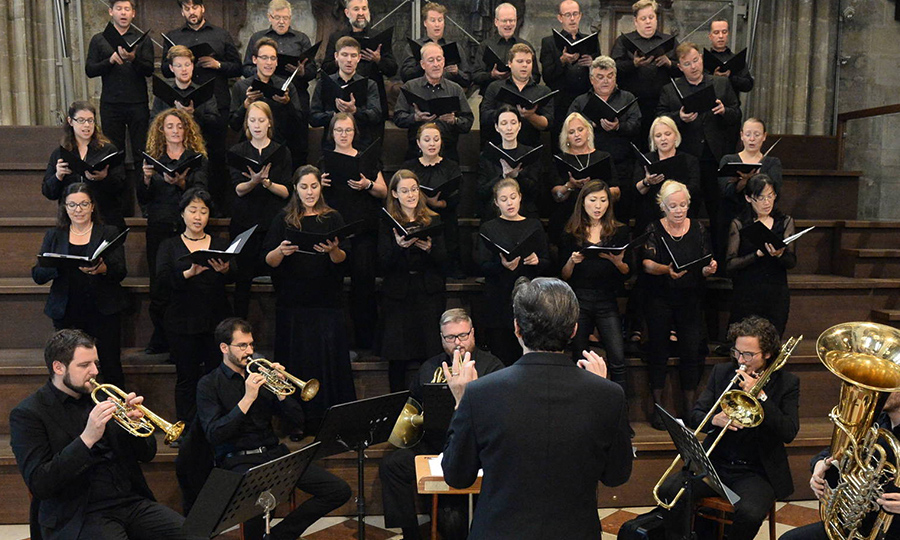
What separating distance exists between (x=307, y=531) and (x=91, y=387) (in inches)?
64.1

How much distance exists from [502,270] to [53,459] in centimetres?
272

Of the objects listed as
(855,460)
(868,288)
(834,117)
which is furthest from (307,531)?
(834,117)

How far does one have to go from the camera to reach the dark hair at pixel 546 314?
2.78 m

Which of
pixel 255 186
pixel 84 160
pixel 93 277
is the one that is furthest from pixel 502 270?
pixel 84 160

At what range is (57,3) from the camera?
325 inches

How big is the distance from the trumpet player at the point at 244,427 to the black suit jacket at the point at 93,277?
3.04 feet

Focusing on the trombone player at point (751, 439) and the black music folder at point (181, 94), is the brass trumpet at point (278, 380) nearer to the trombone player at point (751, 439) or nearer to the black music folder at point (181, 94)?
the trombone player at point (751, 439)

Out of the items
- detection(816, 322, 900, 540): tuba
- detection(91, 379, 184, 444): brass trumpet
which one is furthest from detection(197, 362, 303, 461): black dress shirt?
detection(816, 322, 900, 540): tuba

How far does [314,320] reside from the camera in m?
5.48

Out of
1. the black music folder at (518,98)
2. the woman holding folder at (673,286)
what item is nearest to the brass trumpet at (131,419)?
the woman holding folder at (673,286)

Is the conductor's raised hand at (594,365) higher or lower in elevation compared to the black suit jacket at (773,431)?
higher

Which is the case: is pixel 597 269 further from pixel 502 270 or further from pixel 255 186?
pixel 255 186

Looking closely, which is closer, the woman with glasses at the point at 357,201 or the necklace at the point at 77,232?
the necklace at the point at 77,232

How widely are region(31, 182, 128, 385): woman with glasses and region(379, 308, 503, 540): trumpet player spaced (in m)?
1.77
